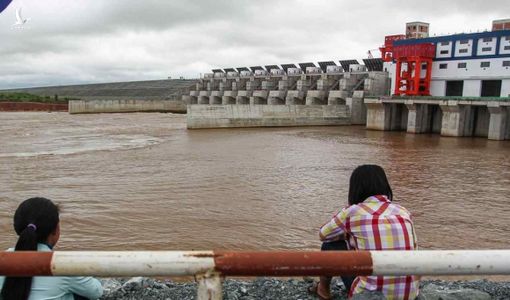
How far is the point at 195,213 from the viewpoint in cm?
957

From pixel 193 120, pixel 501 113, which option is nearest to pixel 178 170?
pixel 193 120

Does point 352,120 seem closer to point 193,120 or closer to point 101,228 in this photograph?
point 193,120

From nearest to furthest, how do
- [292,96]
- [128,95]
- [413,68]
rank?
1. [413,68]
2. [292,96]
3. [128,95]

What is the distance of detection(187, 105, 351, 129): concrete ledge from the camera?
33.7 m

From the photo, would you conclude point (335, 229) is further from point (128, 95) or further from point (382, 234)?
point (128, 95)

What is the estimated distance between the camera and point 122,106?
190ft

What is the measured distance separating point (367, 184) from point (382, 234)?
1.14 feet

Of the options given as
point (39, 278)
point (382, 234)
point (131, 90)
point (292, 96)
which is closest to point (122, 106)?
point (292, 96)

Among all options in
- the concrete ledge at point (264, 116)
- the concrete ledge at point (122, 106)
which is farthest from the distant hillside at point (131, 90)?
the concrete ledge at point (264, 116)

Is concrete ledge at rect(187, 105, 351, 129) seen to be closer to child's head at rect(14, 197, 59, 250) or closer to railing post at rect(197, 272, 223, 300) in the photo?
child's head at rect(14, 197, 59, 250)

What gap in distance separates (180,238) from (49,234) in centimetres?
547

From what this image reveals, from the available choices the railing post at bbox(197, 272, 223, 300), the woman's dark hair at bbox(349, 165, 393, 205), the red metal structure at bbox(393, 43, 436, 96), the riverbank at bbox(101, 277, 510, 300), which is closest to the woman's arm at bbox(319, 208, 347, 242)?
the woman's dark hair at bbox(349, 165, 393, 205)

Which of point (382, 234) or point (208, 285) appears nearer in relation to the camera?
point (208, 285)

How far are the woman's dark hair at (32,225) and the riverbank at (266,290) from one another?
4.47ft
